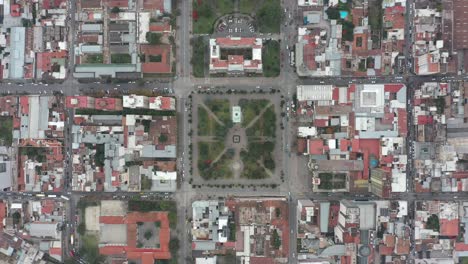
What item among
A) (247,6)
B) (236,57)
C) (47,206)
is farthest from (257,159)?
(47,206)

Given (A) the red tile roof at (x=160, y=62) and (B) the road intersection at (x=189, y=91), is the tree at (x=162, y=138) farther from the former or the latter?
(A) the red tile roof at (x=160, y=62)

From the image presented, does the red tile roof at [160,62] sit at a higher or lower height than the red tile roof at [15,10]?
lower

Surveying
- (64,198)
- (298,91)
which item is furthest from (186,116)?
(64,198)

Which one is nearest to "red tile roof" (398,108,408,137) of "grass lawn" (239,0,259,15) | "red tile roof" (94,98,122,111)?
"grass lawn" (239,0,259,15)

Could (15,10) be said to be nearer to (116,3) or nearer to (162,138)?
(116,3)

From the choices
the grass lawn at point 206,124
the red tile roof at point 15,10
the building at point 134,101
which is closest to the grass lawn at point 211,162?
the grass lawn at point 206,124

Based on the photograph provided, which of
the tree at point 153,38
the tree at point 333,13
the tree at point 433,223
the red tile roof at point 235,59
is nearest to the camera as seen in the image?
the red tile roof at point 235,59

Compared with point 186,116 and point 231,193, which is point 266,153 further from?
point 186,116
